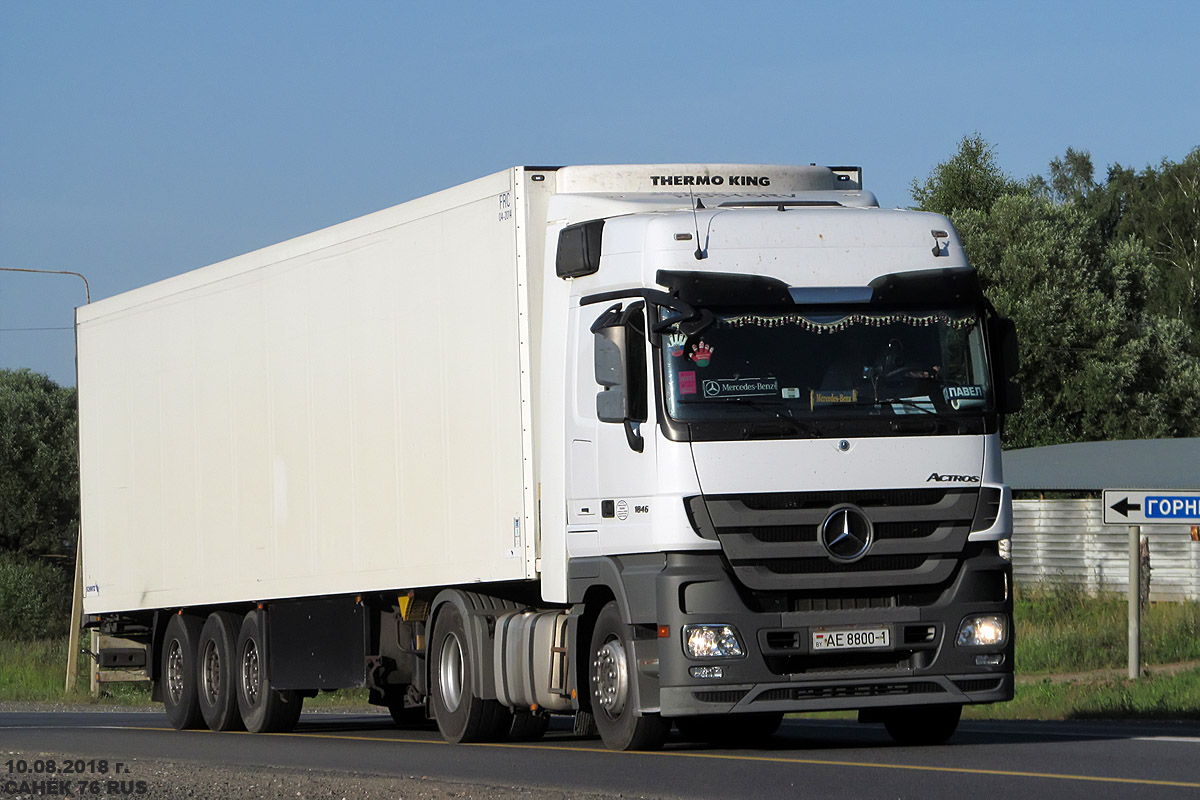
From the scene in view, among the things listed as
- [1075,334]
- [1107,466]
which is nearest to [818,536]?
[1107,466]

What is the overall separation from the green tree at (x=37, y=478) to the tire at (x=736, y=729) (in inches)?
1908

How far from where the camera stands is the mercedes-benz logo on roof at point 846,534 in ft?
40.8

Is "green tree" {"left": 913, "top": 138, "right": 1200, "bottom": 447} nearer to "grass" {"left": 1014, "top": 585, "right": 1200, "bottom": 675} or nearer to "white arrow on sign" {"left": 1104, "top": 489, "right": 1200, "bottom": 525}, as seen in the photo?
"grass" {"left": 1014, "top": 585, "right": 1200, "bottom": 675}

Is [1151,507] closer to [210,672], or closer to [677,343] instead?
[677,343]

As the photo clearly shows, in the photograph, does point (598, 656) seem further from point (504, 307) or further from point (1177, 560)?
point (1177, 560)

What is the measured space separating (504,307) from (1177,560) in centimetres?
2696

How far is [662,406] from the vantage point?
492 inches

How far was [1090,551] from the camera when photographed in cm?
4006

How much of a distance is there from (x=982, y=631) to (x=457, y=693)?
4.68 meters

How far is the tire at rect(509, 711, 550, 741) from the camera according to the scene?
1562 cm

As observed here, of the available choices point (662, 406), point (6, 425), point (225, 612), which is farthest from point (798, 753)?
point (6, 425)

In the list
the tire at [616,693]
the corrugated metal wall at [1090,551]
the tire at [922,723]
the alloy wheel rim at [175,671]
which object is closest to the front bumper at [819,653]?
the tire at [616,693]

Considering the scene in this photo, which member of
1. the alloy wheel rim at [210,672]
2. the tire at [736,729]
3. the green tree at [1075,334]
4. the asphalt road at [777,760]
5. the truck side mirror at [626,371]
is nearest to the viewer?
the asphalt road at [777,760]

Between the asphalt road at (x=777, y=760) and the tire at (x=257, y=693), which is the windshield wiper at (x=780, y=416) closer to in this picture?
the asphalt road at (x=777, y=760)
